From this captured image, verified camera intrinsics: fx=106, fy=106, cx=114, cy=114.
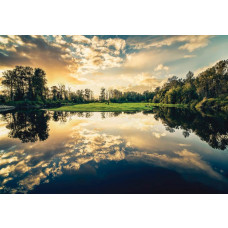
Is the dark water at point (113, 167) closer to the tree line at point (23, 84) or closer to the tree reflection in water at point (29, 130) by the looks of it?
the tree reflection in water at point (29, 130)

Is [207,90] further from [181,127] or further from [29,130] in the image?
[29,130]

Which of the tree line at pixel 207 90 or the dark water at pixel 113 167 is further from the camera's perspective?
the tree line at pixel 207 90

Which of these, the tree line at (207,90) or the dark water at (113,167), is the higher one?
the tree line at (207,90)

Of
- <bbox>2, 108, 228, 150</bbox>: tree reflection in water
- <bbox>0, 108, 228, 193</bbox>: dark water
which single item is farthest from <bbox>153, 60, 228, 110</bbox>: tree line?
<bbox>0, 108, 228, 193</bbox>: dark water

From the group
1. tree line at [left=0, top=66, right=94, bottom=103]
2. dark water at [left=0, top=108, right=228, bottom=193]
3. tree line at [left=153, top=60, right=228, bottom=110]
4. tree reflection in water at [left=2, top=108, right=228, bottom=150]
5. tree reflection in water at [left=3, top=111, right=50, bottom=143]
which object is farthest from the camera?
tree line at [left=0, top=66, right=94, bottom=103]

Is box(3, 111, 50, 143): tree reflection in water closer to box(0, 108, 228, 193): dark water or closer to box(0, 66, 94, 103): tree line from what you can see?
box(0, 108, 228, 193): dark water

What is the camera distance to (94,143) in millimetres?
7539

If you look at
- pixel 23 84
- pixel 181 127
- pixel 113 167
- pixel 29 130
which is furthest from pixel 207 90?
pixel 23 84

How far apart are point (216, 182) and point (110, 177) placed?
4101 mm

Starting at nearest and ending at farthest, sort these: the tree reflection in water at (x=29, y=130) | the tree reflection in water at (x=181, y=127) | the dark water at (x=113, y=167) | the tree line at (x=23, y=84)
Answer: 1. the dark water at (x=113, y=167)
2. the tree reflection in water at (x=181, y=127)
3. the tree reflection in water at (x=29, y=130)
4. the tree line at (x=23, y=84)

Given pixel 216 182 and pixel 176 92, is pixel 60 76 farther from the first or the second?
pixel 176 92

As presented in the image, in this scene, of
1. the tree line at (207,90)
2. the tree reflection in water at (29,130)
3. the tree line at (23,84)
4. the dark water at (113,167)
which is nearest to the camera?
the dark water at (113,167)

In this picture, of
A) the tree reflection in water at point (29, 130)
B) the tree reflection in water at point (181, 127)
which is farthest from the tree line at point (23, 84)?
the tree reflection in water at point (29, 130)

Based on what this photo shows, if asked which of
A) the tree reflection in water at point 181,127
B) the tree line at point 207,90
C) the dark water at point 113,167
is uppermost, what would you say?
the tree line at point 207,90
